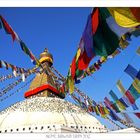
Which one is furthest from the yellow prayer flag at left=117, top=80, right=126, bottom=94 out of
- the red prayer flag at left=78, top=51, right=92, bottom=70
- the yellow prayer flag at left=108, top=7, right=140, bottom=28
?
the yellow prayer flag at left=108, top=7, right=140, bottom=28

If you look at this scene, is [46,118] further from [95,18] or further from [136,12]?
[136,12]

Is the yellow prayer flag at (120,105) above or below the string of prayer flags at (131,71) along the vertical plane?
above

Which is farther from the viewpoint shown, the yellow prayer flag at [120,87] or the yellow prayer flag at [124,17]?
the yellow prayer flag at [120,87]

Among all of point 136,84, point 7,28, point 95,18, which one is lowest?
point 136,84

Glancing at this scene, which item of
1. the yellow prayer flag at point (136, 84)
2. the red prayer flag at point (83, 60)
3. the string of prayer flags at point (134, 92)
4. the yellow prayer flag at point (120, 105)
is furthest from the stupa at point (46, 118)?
the red prayer flag at point (83, 60)

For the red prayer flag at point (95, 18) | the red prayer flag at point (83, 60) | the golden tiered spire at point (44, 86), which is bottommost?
the red prayer flag at point (95, 18)

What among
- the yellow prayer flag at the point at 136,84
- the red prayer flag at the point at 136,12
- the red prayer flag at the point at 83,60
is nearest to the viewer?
the red prayer flag at the point at 136,12

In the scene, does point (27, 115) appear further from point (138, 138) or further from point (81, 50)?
point (138, 138)

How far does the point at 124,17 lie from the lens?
398cm

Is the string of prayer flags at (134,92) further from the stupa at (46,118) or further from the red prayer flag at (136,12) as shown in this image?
the stupa at (46,118)

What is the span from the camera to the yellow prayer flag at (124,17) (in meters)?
3.95

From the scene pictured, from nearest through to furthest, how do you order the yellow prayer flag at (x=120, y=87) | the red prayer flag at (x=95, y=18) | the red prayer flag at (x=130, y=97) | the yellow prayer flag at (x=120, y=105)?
the red prayer flag at (x=95, y=18), the red prayer flag at (x=130, y=97), the yellow prayer flag at (x=120, y=87), the yellow prayer flag at (x=120, y=105)

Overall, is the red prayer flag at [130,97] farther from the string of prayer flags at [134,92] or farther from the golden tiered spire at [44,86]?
the golden tiered spire at [44,86]

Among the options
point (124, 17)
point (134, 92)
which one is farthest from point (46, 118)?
point (124, 17)
